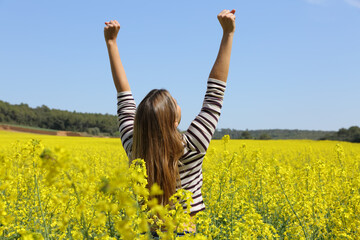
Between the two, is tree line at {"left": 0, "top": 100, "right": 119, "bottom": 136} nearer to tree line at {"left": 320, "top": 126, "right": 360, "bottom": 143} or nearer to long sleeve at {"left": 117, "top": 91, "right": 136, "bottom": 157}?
tree line at {"left": 320, "top": 126, "right": 360, "bottom": 143}

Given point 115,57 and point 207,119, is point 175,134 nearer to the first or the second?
point 207,119

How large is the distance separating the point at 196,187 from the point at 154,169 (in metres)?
0.33

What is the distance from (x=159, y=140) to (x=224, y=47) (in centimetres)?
70

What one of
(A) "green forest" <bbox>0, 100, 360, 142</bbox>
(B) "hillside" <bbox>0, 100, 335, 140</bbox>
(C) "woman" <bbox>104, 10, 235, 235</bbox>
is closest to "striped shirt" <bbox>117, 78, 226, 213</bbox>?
(C) "woman" <bbox>104, 10, 235, 235</bbox>

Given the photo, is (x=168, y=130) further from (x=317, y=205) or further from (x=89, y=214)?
(x=317, y=205)

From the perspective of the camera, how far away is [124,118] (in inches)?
86.5

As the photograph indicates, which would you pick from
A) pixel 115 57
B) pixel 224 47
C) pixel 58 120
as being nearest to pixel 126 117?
pixel 115 57

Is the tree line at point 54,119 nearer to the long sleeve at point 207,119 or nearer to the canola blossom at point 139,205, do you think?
the canola blossom at point 139,205

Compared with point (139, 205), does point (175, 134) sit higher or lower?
higher

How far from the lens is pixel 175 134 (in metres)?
1.78

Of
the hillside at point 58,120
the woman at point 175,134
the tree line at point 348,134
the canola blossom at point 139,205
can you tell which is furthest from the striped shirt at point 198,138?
the hillside at point 58,120

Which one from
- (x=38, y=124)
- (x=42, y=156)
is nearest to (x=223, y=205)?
(x=42, y=156)

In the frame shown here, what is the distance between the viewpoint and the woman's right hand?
7.79 feet

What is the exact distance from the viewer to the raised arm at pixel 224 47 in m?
1.94
